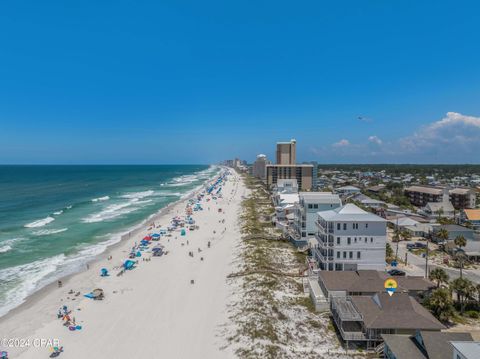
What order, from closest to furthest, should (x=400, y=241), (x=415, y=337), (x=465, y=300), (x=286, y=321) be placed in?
(x=415, y=337) → (x=286, y=321) → (x=465, y=300) → (x=400, y=241)

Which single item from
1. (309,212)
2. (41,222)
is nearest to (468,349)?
(309,212)

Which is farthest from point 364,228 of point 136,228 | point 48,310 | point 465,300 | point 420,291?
point 136,228

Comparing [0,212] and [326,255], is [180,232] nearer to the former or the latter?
[326,255]

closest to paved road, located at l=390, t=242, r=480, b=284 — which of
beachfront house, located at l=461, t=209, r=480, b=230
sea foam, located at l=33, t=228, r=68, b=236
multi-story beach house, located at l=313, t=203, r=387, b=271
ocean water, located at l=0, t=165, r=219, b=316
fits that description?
multi-story beach house, located at l=313, t=203, r=387, b=271

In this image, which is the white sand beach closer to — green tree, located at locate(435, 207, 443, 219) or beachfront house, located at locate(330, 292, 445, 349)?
beachfront house, located at locate(330, 292, 445, 349)

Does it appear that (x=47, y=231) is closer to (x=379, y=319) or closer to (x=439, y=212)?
(x=379, y=319)
